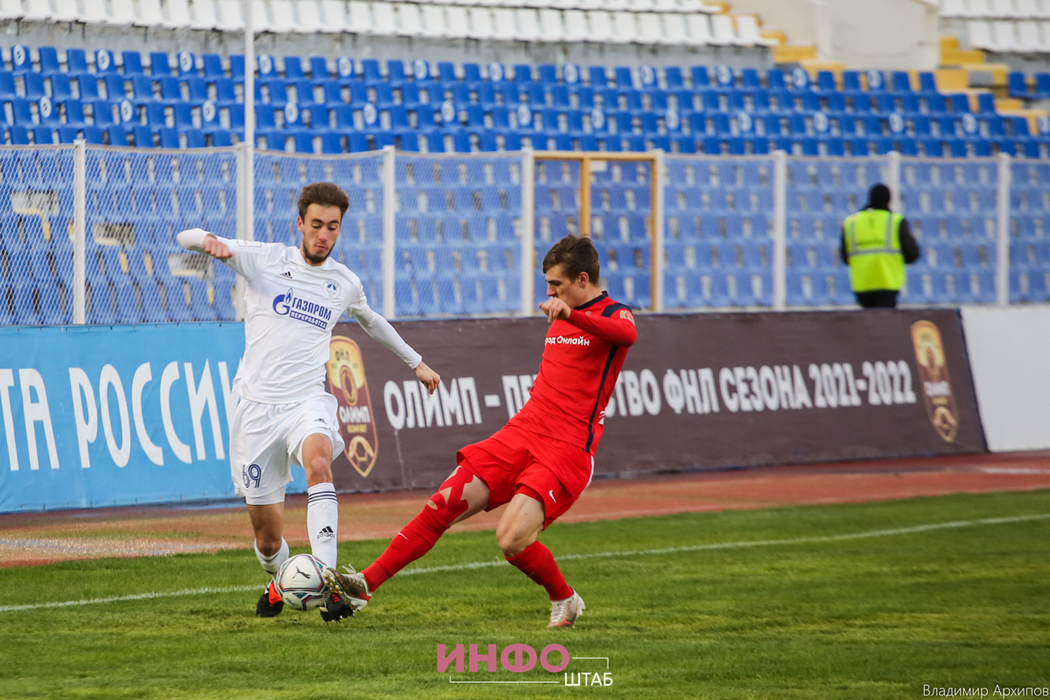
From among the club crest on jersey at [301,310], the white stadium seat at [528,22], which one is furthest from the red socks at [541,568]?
the white stadium seat at [528,22]

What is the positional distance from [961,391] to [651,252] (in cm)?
365

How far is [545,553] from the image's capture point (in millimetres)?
6922

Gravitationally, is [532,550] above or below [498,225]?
below

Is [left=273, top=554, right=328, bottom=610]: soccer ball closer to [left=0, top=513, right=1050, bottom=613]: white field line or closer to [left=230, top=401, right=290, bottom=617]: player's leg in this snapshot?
[left=230, top=401, right=290, bottom=617]: player's leg

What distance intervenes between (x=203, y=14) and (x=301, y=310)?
14.1m

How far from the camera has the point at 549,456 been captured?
22.7 ft

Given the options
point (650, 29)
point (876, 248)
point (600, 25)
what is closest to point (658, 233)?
point (876, 248)

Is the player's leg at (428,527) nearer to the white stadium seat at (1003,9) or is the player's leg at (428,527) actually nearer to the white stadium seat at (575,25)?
the white stadium seat at (575,25)

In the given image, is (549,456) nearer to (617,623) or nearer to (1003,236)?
(617,623)

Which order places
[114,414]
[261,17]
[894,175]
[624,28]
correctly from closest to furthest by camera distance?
[114,414] < [894,175] < [261,17] < [624,28]

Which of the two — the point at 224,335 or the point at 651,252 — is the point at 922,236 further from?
the point at 224,335

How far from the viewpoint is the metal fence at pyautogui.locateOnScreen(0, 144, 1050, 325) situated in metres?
11.4

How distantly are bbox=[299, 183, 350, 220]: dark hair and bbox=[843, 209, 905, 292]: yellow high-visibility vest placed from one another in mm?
9993

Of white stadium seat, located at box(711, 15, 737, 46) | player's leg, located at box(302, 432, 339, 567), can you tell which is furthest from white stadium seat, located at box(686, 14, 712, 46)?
player's leg, located at box(302, 432, 339, 567)
